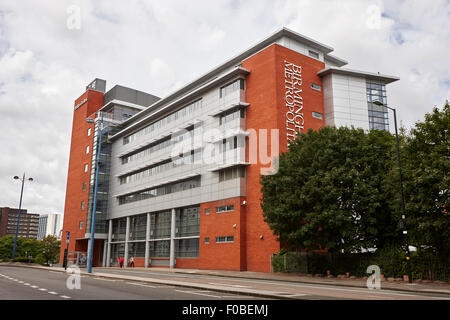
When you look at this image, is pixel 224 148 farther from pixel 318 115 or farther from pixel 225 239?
pixel 318 115

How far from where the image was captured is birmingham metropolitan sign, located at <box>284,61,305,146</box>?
40.5 m

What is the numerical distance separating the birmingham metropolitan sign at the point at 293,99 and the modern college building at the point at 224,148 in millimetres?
113

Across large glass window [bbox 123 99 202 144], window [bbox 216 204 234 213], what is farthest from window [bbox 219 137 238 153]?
large glass window [bbox 123 99 202 144]

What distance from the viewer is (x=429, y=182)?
22.9m

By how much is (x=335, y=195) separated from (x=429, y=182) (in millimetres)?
6453

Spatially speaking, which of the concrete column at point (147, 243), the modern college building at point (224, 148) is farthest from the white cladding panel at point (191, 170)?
the concrete column at point (147, 243)

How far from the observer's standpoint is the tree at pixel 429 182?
73.9ft

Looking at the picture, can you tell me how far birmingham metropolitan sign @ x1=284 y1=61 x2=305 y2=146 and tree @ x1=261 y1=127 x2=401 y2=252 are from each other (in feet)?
27.1

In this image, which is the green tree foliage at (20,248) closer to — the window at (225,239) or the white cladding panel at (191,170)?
the white cladding panel at (191,170)

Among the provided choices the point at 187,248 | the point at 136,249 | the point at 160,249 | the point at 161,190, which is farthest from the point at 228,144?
the point at 136,249

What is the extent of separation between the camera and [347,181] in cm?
2841

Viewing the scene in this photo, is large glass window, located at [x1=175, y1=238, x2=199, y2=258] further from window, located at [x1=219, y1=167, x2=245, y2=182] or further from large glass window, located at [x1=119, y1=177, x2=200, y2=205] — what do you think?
window, located at [x1=219, y1=167, x2=245, y2=182]

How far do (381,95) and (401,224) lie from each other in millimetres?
31708

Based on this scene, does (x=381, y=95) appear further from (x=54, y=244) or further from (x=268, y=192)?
(x=54, y=244)
